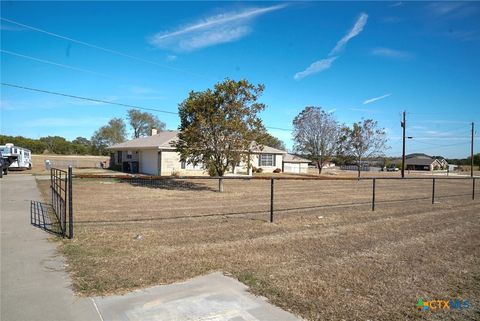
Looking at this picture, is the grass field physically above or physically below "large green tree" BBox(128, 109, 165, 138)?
below

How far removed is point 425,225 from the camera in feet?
32.8

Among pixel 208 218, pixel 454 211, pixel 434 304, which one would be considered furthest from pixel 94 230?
pixel 454 211

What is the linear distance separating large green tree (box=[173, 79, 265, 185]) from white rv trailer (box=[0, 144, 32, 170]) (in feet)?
67.6

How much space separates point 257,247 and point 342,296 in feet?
8.69

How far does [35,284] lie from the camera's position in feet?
15.6

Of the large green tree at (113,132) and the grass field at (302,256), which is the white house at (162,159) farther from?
the large green tree at (113,132)

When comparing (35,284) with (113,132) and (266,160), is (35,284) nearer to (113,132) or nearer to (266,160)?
(266,160)

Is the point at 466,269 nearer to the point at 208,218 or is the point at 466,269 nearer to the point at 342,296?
the point at 342,296

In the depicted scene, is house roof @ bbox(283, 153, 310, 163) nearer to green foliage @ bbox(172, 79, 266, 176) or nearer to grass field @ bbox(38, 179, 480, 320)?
green foliage @ bbox(172, 79, 266, 176)

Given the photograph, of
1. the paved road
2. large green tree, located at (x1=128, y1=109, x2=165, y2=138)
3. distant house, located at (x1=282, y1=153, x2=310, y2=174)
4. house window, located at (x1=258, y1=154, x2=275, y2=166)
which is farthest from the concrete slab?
large green tree, located at (x1=128, y1=109, x2=165, y2=138)

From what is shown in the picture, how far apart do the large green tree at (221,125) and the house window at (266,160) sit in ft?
70.9

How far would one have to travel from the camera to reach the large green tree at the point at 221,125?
20672mm

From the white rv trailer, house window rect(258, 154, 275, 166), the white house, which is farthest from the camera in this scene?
house window rect(258, 154, 275, 166)

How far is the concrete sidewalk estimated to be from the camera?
3.88 metres
